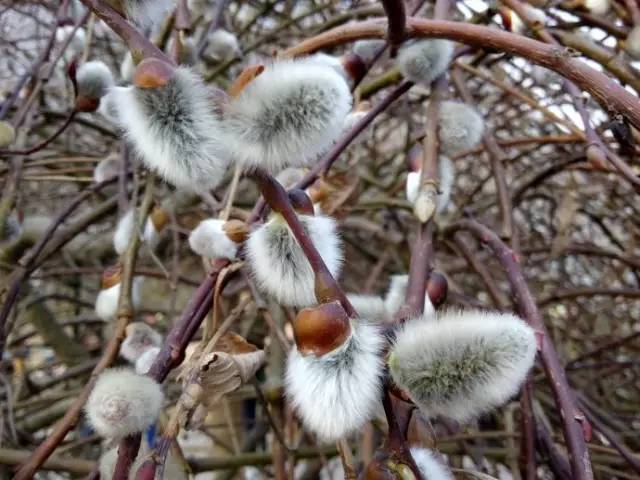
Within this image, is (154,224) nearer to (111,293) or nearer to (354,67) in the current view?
(111,293)

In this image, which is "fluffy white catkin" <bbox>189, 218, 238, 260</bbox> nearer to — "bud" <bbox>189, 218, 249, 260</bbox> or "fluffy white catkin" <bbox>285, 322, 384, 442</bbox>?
"bud" <bbox>189, 218, 249, 260</bbox>

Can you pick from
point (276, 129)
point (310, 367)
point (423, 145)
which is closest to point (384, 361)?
point (310, 367)

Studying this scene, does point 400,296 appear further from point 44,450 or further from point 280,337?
point 44,450

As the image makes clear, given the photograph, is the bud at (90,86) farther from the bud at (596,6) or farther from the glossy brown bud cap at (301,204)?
the bud at (596,6)

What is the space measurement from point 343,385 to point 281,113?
0.76 feet

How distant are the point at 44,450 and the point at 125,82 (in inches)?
32.0

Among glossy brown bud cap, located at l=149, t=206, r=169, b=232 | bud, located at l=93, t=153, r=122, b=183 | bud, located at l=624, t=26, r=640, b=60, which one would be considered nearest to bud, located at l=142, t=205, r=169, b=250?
glossy brown bud cap, located at l=149, t=206, r=169, b=232

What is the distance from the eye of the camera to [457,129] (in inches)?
47.0

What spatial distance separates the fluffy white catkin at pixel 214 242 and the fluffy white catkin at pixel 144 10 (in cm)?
26

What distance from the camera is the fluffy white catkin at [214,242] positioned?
907 millimetres

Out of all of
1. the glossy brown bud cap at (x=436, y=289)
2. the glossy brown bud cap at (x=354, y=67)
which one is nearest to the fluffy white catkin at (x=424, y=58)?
the glossy brown bud cap at (x=354, y=67)

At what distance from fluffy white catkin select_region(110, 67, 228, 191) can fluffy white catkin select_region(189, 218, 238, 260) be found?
218 millimetres

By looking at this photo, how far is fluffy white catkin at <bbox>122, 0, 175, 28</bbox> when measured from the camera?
2.45 ft

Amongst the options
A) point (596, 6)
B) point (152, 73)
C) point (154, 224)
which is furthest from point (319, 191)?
point (596, 6)
